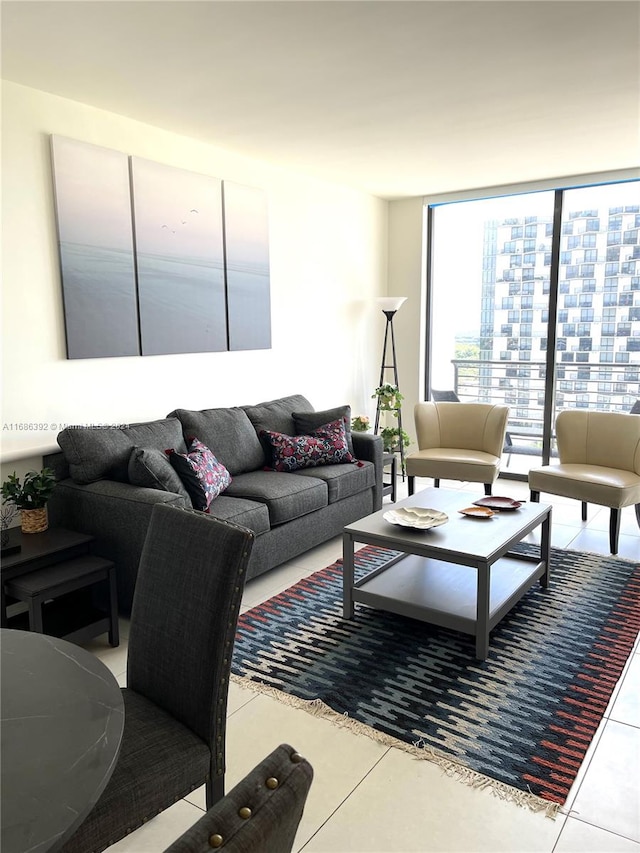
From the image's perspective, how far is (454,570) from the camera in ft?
11.2

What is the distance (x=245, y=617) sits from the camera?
10.6ft

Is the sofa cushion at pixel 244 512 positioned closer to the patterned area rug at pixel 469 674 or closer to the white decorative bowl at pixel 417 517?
the patterned area rug at pixel 469 674

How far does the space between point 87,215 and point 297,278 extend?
6.53ft

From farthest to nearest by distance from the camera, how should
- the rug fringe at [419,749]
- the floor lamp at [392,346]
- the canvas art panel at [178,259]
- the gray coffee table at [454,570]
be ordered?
the floor lamp at [392,346] → the canvas art panel at [178,259] → the gray coffee table at [454,570] → the rug fringe at [419,749]

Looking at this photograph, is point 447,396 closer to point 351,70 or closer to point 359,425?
point 359,425

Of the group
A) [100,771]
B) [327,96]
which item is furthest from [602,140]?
[100,771]

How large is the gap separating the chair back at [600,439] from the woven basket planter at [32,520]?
3435 mm

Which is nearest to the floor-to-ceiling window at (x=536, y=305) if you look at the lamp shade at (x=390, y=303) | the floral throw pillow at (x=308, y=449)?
the lamp shade at (x=390, y=303)

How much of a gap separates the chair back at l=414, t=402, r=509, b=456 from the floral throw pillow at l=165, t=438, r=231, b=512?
212 centimetres

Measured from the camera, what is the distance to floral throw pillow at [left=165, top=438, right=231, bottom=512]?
3434 mm

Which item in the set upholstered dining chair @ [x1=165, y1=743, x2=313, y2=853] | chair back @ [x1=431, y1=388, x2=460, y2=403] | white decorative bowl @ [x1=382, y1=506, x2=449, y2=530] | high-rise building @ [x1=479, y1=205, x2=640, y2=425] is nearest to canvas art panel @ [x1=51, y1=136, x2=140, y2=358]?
white decorative bowl @ [x1=382, y1=506, x2=449, y2=530]

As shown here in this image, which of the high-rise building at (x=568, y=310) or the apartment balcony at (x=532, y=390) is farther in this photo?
the apartment balcony at (x=532, y=390)

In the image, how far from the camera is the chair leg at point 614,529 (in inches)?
157

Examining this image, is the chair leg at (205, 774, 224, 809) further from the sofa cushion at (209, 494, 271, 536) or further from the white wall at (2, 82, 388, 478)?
the white wall at (2, 82, 388, 478)
